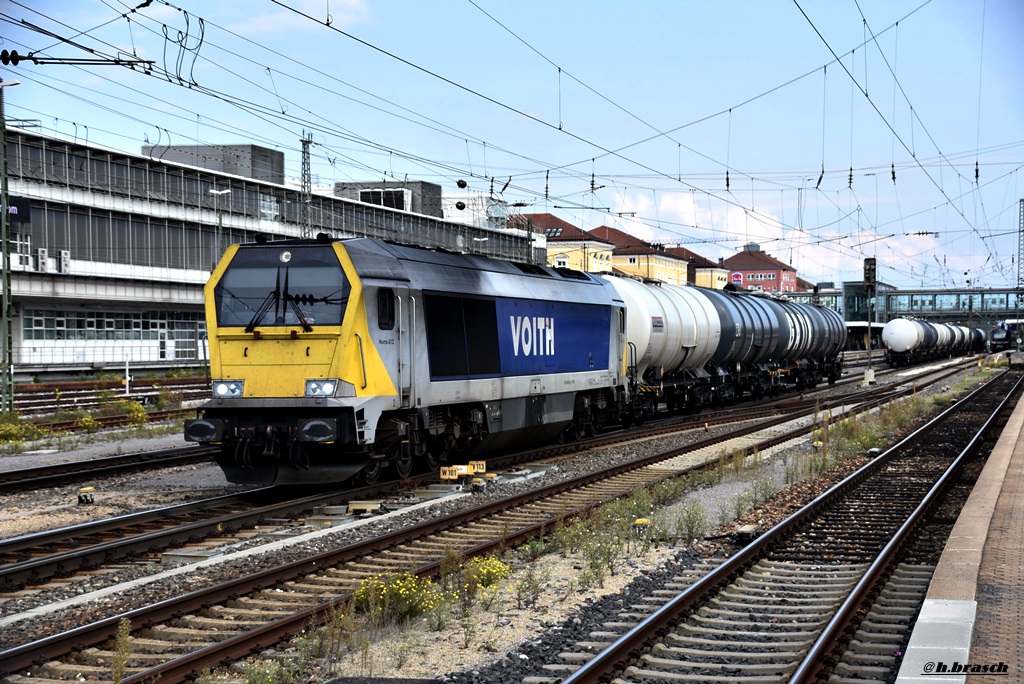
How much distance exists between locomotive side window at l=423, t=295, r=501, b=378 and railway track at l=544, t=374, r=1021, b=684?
585 centimetres

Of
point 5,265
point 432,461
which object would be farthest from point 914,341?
point 432,461

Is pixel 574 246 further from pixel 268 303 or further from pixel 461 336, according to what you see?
A: pixel 268 303

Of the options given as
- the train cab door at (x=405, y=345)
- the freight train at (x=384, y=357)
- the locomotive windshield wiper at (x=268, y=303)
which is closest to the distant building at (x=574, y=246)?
the freight train at (x=384, y=357)

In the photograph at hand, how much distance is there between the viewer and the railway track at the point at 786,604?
716 centimetres

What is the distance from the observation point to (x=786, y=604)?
359 inches

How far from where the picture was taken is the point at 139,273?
52.9 meters

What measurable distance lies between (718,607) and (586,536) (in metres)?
2.71

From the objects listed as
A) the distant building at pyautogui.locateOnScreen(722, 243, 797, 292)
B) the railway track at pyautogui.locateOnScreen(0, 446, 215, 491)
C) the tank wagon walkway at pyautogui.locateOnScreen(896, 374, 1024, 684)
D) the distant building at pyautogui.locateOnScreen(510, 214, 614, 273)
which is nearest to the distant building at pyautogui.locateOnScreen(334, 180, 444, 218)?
the distant building at pyautogui.locateOnScreen(510, 214, 614, 273)

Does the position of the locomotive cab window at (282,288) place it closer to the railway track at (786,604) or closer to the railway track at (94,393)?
the railway track at (786,604)

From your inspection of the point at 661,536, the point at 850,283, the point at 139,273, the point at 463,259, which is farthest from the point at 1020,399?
the point at 850,283

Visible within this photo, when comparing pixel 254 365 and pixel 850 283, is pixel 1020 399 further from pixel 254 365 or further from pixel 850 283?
pixel 850 283

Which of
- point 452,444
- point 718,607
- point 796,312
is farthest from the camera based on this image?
point 796,312

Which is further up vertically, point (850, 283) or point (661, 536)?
point (850, 283)

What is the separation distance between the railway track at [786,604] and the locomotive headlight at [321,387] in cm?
582
